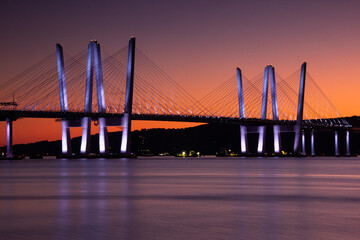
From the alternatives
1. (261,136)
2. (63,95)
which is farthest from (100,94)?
(261,136)

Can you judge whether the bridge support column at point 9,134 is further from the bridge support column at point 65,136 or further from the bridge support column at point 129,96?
the bridge support column at point 129,96

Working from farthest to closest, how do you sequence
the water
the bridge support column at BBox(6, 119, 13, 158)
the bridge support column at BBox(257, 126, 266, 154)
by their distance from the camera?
the bridge support column at BBox(257, 126, 266, 154), the bridge support column at BBox(6, 119, 13, 158), the water

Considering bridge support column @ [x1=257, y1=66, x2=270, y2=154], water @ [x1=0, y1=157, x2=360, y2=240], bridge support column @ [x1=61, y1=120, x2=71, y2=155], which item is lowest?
water @ [x1=0, y1=157, x2=360, y2=240]

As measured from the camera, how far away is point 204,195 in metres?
19.2

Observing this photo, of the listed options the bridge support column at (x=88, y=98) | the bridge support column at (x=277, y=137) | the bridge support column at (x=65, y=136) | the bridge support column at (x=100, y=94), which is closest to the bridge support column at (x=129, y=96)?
the bridge support column at (x=100, y=94)

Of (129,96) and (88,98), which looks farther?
(129,96)

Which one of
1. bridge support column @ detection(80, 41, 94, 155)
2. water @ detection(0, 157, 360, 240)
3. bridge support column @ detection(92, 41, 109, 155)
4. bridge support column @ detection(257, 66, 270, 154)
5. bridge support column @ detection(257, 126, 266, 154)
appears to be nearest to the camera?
water @ detection(0, 157, 360, 240)

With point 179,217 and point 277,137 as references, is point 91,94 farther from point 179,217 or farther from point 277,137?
point 179,217

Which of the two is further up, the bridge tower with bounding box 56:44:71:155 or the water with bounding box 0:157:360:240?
the bridge tower with bounding box 56:44:71:155

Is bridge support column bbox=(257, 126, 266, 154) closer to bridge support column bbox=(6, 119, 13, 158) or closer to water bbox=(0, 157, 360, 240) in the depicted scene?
bridge support column bbox=(6, 119, 13, 158)

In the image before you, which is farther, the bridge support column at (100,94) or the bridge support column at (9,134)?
the bridge support column at (9,134)

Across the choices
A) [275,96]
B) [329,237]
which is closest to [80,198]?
[329,237]

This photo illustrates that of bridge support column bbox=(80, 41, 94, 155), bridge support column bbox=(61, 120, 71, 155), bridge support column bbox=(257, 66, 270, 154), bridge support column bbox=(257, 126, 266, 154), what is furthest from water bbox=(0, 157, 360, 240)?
bridge support column bbox=(257, 126, 266, 154)

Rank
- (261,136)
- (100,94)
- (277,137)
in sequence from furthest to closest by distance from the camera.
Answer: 1. (277,137)
2. (261,136)
3. (100,94)
